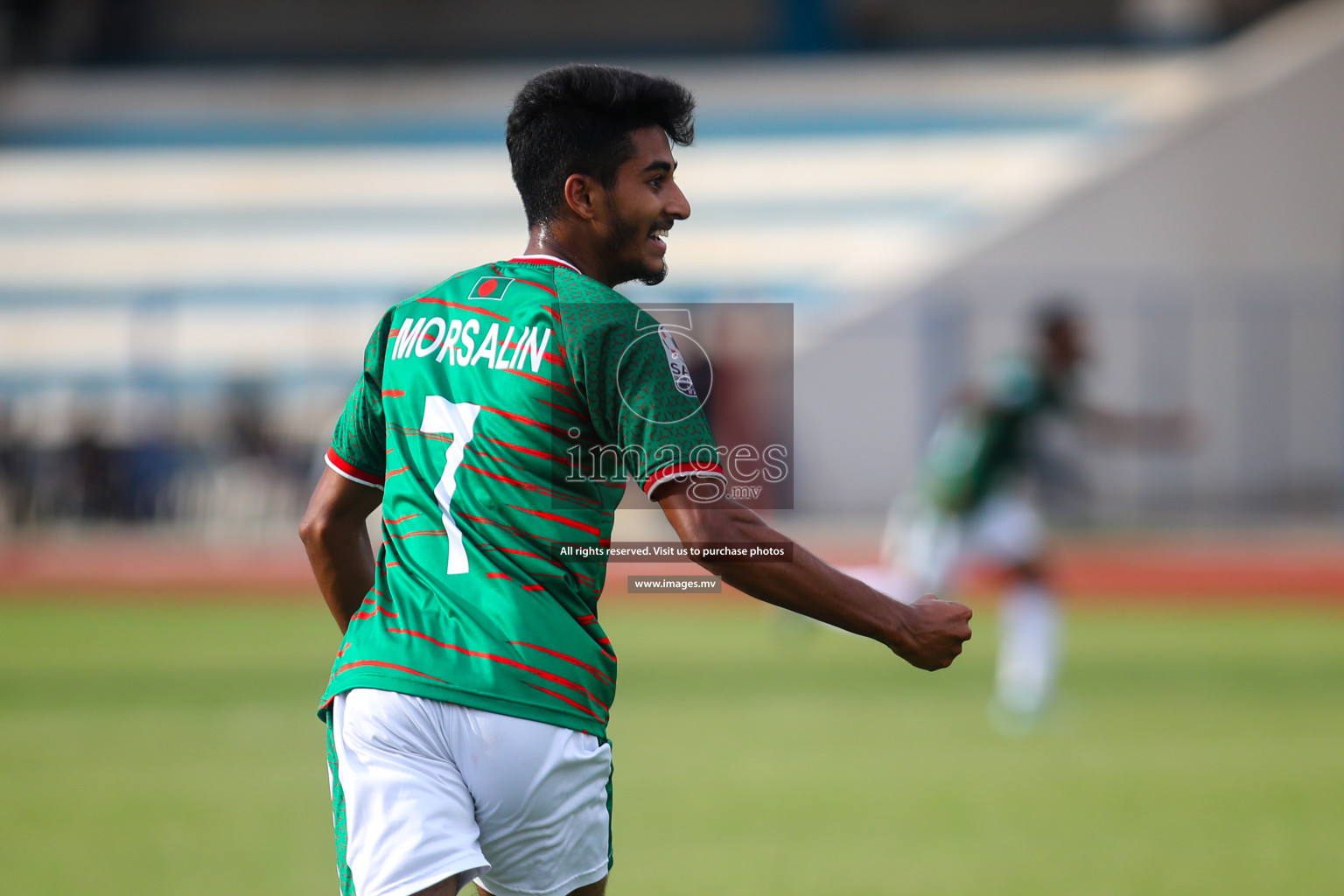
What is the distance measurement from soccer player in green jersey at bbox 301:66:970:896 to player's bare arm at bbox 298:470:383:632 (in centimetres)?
21

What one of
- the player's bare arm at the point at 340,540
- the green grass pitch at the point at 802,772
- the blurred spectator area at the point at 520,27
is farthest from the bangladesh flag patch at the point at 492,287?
the blurred spectator area at the point at 520,27

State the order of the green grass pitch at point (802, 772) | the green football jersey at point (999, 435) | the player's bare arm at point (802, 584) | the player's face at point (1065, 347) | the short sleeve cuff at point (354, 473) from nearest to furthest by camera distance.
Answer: the player's bare arm at point (802, 584)
the short sleeve cuff at point (354, 473)
the green grass pitch at point (802, 772)
the player's face at point (1065, 347)
the green football jersey at point (999, 435)

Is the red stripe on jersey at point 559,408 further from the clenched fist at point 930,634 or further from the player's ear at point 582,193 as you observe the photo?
the clenched fist at point 930,634

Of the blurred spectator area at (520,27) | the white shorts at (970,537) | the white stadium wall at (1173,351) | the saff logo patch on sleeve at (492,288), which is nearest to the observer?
the saff logo patch on sleeve at (492,288)

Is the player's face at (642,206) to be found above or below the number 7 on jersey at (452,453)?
above

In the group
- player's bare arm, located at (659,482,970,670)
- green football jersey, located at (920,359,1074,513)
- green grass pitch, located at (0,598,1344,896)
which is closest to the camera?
player's bare arm, located at (659,482,970,670)

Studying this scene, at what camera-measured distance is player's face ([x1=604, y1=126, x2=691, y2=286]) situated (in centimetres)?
283

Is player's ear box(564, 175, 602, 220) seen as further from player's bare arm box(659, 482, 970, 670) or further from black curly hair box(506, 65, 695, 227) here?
player's bare arm box(659, 482, 970, 670)

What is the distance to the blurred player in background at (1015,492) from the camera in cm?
942

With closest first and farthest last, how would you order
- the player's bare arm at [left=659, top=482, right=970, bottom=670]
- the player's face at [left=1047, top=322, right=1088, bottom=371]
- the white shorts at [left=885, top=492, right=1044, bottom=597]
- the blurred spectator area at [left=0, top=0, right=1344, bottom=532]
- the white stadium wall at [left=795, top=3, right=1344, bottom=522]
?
the player's bare arm at [left=659, top=482, right=970, bottom=670], the player's face at [left=1047, top=322, right=1088, bottom=371], the white shorts at [left=885, top=492, right=1044, bottom=597], the white stadium wall at [left=795, top=3, right=1344, bottom=522], the blurred spectator area at [left=0, top=0, right=1344, bottom=532]

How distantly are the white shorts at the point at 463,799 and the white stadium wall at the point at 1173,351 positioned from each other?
1700cm

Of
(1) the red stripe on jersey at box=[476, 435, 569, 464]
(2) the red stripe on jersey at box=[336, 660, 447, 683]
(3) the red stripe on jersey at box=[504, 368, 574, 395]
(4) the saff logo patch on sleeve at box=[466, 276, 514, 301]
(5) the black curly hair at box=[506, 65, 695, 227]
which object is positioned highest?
(5) the black curly hair at box=[506, 65, 695, 227]

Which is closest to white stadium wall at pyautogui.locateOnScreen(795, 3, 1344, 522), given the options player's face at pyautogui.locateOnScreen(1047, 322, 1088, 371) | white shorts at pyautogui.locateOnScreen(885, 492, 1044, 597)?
white shorts at pyautogui.locateOnScreen(885, 492, 1044, 597)

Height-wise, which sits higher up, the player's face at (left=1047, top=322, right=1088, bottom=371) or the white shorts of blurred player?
the player's face at (left=1047, top=322, right=1088, bottom=371)
